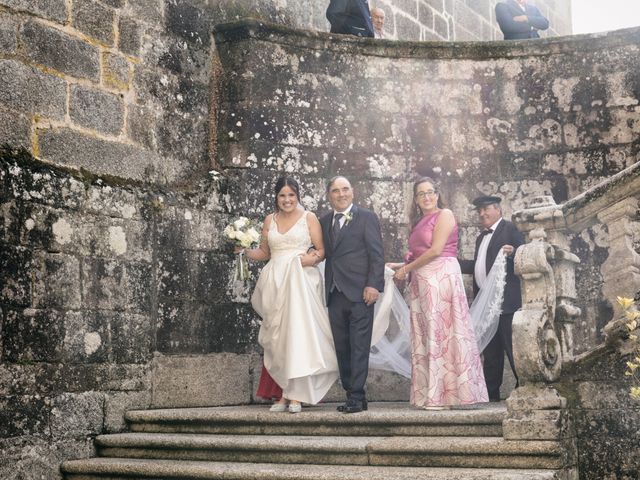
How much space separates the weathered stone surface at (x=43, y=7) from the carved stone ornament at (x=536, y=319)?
3.81 m

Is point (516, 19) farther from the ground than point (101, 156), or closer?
farther from the ground

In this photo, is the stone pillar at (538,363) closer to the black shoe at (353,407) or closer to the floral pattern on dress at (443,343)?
the floral pattern on dress at (443,343)

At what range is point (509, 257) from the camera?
27.7 feet

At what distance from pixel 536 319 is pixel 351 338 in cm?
180

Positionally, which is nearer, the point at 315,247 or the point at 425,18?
the point at 315,247

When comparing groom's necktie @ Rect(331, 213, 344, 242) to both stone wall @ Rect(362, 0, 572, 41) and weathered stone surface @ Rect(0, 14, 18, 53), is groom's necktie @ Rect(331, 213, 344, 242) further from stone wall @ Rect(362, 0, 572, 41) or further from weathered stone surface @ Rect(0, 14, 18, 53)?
stone wall @ Rect(362, 0, 572, 41)

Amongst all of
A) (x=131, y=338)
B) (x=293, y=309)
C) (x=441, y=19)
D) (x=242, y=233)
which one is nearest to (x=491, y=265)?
(x=293, y=309)

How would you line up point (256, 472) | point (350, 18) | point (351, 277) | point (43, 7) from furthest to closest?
point (350, 18) < point (351, 277) < point (43, 7) < point (256, 472)

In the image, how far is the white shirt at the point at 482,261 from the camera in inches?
340

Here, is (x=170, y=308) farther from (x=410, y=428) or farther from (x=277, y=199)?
(x=410, y=428)

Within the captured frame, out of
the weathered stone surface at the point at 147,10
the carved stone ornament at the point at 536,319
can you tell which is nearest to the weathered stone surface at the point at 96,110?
the weathered stone surface at the point at 147,10

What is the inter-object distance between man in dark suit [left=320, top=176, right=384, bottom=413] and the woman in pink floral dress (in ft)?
1.04

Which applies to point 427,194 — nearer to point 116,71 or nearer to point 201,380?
point 201,380

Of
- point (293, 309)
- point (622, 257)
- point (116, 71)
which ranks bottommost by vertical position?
point (293, 309)
